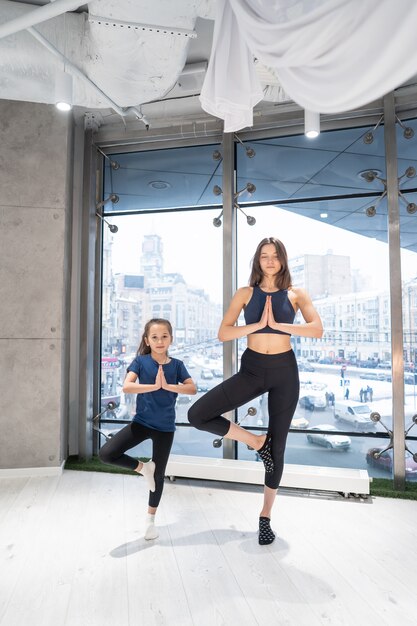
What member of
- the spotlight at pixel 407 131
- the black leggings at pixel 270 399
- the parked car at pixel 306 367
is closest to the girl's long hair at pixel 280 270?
the black leggings at pixel 270 399

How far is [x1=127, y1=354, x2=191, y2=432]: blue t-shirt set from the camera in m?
2.52

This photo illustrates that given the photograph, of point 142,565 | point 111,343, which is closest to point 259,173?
point 111,343

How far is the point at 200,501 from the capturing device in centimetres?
303

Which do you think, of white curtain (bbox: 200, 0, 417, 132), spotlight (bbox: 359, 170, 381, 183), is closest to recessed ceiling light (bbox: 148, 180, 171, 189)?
spotlight (bbox: 359, 170, 381, 183)

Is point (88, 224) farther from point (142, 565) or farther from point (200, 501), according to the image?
point (142, 565)

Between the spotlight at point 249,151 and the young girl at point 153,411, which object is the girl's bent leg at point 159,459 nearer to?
the young girl at point 153,411

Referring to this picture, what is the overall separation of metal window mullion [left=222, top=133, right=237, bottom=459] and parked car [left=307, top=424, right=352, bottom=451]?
2.28ft

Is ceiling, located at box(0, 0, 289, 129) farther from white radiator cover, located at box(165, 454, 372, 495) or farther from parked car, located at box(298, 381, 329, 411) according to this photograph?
Answer: white radiator cover, located at box(165, 454, 372, 495)

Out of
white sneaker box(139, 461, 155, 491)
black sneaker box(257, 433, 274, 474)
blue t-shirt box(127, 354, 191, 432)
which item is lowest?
white sneaker box(139, 461, 155, 491)

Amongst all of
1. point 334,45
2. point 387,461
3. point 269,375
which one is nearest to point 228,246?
point 269,375

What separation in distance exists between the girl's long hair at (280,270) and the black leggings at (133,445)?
3.58 ft

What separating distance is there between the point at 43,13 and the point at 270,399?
7.32 feet

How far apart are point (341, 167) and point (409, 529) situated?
2775 millimetres

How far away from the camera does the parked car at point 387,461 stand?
3463 millimetres
